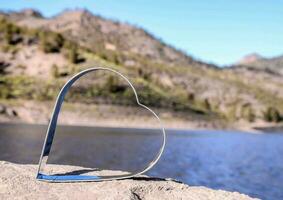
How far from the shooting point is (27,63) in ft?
323

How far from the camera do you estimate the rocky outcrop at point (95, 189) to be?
40.2ft

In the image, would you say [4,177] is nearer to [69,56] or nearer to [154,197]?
[154,197]

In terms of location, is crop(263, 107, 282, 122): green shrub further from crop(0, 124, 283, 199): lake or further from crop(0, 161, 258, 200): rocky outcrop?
crop(0, 161, 258, 200): rocky outcrop

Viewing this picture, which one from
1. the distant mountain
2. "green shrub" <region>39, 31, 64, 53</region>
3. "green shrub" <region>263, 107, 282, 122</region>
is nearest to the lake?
"green shrub" <region>39, 31, 64, 53</region>

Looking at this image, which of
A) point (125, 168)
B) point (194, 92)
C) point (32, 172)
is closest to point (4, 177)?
point (32, 172)

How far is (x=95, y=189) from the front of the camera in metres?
13.0

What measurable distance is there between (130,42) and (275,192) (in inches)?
6728

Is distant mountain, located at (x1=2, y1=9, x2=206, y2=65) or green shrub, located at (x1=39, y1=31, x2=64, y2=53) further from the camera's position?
distant mountain, located at (x1=2, y1=9, x2=206, y2=65)

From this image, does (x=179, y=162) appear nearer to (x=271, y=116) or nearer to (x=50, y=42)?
(x=50, y=42)

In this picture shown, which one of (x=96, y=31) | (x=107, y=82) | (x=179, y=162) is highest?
(x=179, y=162)

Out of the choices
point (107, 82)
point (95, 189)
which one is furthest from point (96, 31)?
point (95, 189)

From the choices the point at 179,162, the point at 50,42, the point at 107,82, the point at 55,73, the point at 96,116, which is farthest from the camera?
the point at 50,42

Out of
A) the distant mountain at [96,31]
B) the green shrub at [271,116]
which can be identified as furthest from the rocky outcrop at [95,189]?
the distant mountain at [96,31]

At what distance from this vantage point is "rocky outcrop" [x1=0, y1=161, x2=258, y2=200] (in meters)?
12.2
